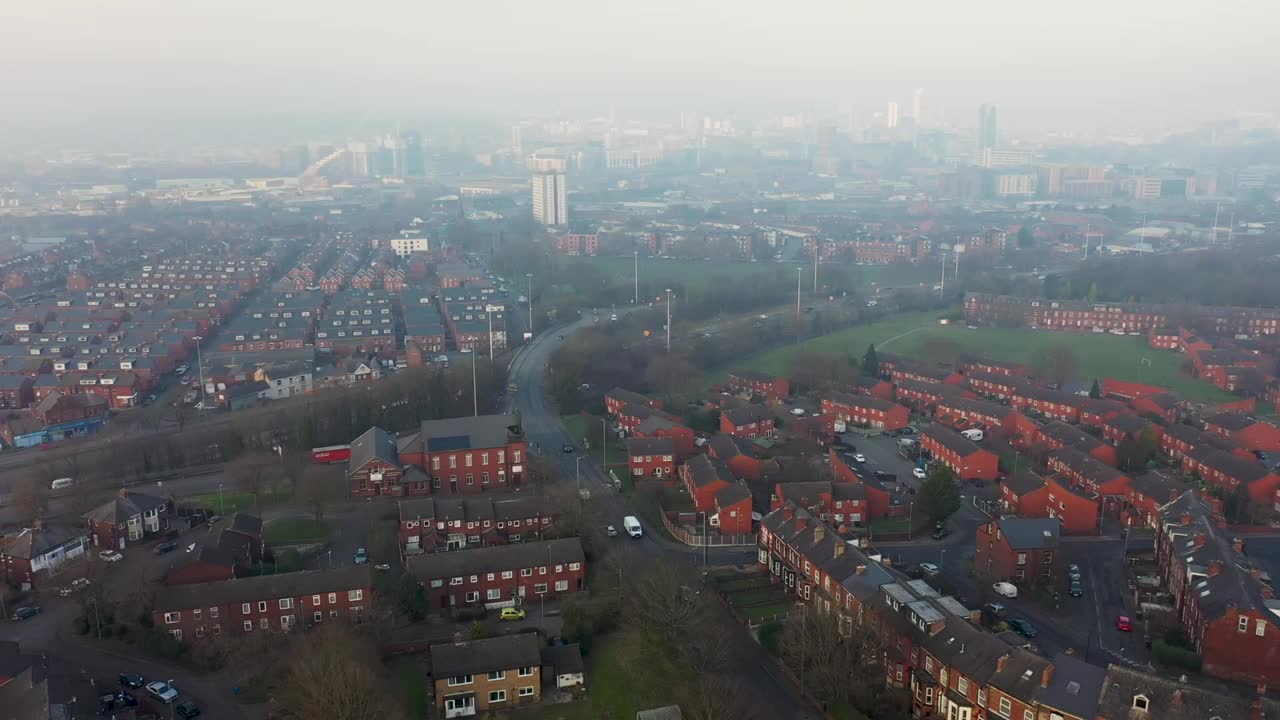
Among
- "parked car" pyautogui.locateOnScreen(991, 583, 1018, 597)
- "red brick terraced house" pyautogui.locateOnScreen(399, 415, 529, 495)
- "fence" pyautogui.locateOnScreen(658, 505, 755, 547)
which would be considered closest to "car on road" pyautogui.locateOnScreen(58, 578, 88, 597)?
"red brick terraced house" pyautogui.locateOnScreen(399, 415, 529, 495)

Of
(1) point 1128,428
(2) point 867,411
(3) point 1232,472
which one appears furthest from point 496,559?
(1) point 1128,428

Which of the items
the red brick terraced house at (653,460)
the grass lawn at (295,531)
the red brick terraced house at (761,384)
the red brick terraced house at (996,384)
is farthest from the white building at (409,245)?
the grass lawn at (295,531)

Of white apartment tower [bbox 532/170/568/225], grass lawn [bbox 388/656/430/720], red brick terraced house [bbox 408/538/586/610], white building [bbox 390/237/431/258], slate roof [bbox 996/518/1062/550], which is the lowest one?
grass lawn [bbox 388/656/430/720]

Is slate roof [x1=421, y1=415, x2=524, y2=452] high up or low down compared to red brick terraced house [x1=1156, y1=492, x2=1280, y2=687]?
up

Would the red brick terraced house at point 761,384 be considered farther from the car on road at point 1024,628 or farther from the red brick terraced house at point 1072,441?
the car on road at point 1024,628

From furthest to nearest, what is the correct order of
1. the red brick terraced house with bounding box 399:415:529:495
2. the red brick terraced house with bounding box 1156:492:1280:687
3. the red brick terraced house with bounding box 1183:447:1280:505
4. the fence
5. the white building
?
the white building, the red brick terraced house with bounding box 399:415:529:495, the red brick terraced house with bounding box 1183:447:1280:505, the fence, the red brick terraced house with bounding box 1156:492:1280:687

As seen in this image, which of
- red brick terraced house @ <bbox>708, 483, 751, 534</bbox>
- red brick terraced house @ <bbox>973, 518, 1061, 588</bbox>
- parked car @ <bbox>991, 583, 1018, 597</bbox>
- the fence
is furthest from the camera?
red brick terraced house @ <bbox>708, 483, 751, 534</bbox>

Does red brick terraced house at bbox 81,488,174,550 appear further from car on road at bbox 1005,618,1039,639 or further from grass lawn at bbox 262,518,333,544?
car on road at bbox 1005,618,1039,639
